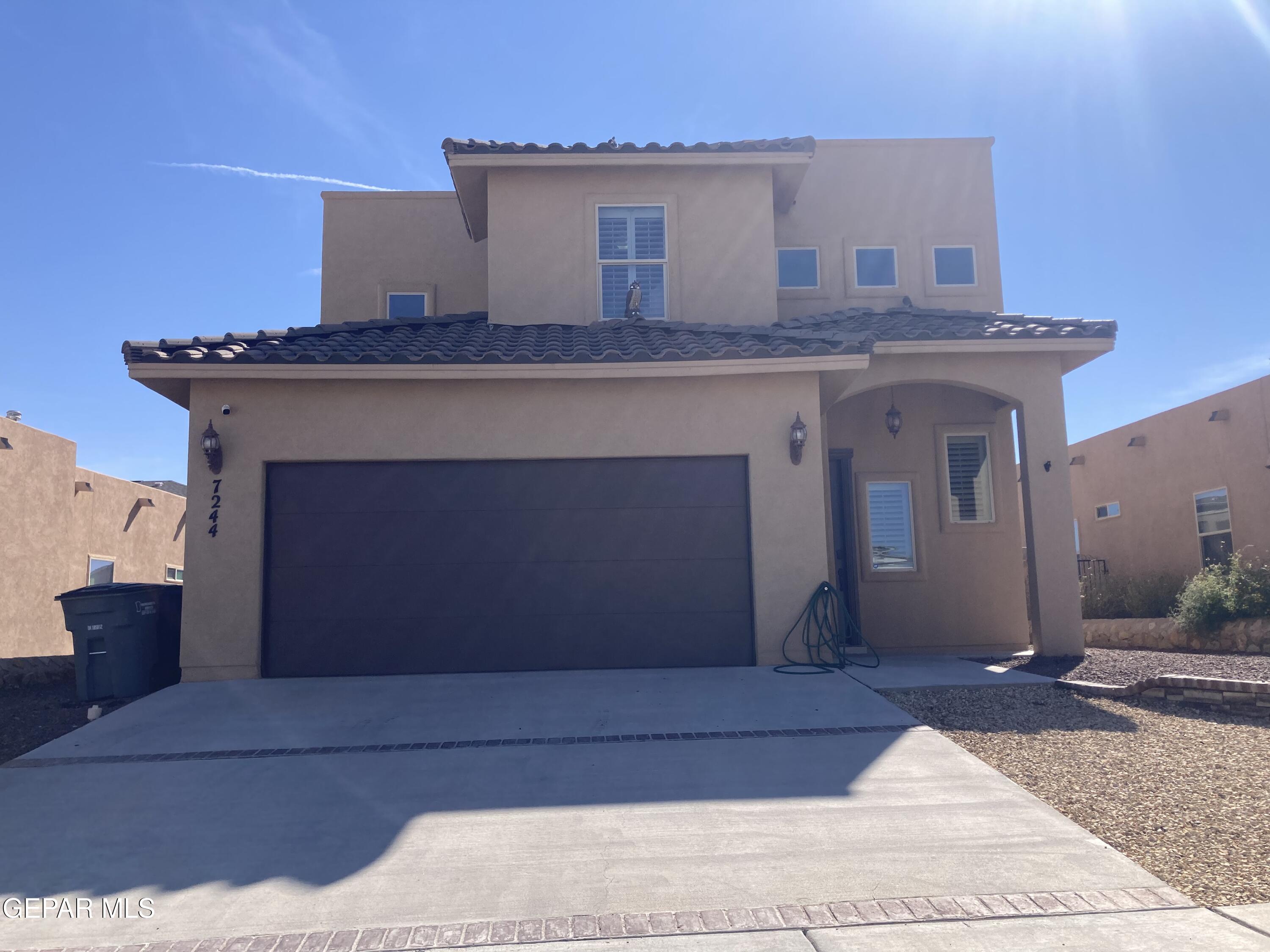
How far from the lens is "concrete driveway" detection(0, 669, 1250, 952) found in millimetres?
3904

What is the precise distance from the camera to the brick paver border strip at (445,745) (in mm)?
6289

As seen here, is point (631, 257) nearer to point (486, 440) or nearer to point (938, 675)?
point (486, 440)

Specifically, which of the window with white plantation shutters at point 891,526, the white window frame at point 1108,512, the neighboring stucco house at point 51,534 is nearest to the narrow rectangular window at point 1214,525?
the white window frame at point 1108,512

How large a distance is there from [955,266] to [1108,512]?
8.76 meters

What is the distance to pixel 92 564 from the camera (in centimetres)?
1733

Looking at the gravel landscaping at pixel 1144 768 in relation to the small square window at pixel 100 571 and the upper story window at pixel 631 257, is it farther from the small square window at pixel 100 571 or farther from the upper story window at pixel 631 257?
the small square window at pixel 100 571

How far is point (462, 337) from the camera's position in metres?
9.98

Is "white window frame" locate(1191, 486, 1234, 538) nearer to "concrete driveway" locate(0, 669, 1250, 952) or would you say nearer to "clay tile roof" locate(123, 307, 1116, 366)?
"clay tile roof" locate(123, 307, 1116, 366)

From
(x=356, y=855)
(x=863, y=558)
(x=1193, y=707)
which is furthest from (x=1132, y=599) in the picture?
(x=356, y=855)

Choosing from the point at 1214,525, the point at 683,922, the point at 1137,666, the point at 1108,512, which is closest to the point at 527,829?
the point at 683,922

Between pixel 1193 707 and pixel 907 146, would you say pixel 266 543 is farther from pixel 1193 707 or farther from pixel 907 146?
pixel 907 146

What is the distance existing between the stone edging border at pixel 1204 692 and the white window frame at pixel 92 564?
1699 centimetres

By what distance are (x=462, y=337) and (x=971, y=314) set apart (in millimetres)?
6653

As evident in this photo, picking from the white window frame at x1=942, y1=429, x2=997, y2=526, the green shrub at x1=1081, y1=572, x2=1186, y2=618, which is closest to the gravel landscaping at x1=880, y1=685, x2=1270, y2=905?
the white window frame at x1=942, y1=429, x2=997, y2=526
